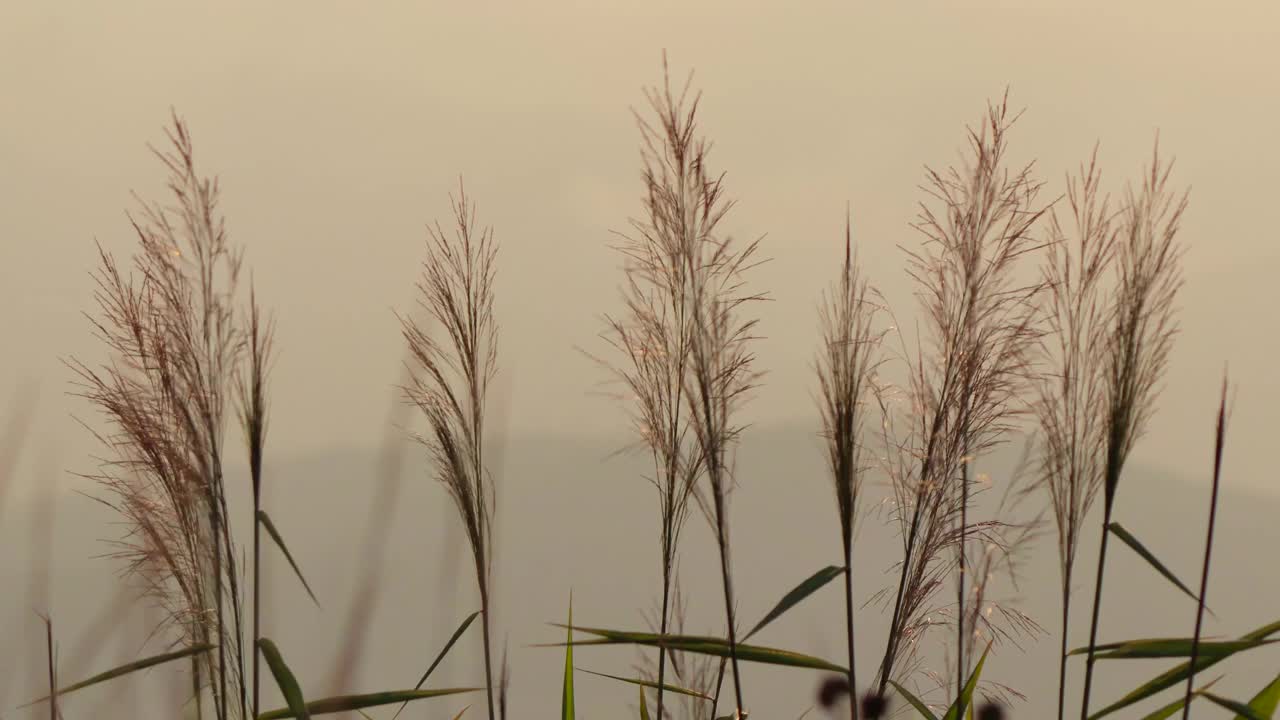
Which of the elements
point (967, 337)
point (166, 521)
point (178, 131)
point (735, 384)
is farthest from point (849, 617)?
point (178, 131)

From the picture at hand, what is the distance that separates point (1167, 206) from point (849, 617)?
81 centimetres

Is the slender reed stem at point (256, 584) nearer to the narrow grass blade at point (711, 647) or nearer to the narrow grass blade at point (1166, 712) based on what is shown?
the narrow grass blade at point (711, 647)

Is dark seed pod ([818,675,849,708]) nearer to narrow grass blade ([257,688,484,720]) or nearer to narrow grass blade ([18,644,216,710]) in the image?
narrow grass blade ([257,688,484,720])

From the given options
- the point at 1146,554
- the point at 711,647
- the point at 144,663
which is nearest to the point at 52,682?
the point at 144,663

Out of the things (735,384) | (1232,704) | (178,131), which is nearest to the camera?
(1232,704)

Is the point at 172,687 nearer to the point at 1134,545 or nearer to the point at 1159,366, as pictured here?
the point at 1134,545

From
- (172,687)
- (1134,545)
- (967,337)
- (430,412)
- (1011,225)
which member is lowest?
(172,687)

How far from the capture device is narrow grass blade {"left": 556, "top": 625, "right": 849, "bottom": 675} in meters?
1.56

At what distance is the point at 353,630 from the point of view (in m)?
1.86

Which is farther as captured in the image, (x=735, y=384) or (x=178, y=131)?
(x=735, y=384)

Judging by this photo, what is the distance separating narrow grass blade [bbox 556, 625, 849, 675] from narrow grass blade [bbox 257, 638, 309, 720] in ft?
1.28

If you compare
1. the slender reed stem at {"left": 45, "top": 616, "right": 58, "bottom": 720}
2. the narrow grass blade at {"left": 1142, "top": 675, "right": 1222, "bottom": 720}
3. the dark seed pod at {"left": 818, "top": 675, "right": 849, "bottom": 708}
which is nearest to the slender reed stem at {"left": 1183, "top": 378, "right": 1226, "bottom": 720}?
the narrow grass blade at {"left": 1142, "top": 675, "right": 1222, "bottom": 720}

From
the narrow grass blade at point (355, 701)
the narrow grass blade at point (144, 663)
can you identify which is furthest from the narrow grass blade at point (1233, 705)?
the narrow grass blade at point (144, 663)

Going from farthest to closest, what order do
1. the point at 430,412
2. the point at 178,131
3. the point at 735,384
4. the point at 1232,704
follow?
the point at 430,412, the point at 735,384, the point at 178,131, the point at 1232,704
